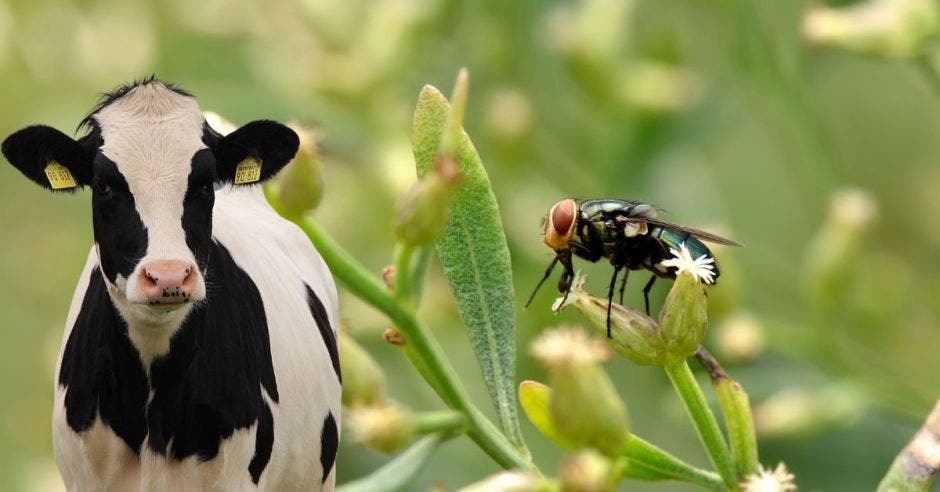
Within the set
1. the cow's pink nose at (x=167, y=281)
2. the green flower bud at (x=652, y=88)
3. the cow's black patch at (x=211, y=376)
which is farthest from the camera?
the green flower bud at (x=652, y=88)

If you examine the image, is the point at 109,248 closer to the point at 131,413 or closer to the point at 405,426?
the point at 131,413

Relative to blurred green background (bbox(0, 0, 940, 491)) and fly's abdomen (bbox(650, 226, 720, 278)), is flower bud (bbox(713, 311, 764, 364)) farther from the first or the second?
fly's abdomen (bbox(650, 226, 720, 278))

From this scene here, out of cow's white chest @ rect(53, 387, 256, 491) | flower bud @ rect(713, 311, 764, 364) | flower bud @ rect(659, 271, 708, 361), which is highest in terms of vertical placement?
flower bud @ rect(713, 311, 764, 364)

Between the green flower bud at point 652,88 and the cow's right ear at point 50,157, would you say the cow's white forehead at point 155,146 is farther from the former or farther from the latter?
the green flower bud at point 652,88

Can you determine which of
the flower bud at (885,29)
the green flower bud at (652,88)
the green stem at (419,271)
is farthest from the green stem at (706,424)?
the green flower bud at (652,88)

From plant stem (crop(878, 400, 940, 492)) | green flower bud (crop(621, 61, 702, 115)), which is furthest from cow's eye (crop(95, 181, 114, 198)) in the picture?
green flower bud (crop(621, 61, 702, 115))

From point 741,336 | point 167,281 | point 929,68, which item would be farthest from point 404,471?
point 929,68
